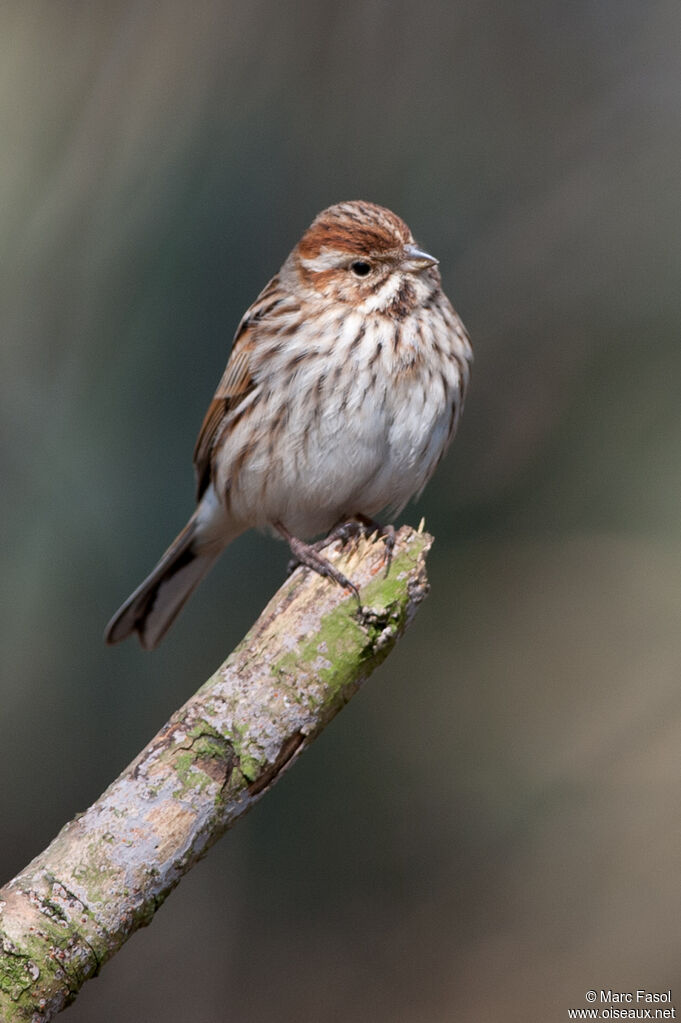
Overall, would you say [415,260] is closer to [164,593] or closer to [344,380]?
[344,380]

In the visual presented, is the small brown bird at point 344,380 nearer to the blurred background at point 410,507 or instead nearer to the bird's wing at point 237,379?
the bird's wing at point 237,379

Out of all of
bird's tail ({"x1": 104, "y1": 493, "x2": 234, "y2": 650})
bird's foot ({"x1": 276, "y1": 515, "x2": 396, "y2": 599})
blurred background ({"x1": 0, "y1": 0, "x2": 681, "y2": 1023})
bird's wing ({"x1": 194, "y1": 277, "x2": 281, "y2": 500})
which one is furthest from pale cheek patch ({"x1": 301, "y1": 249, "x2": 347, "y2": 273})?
blurred background ({"x1": 0, "y1": 0, "x2": 681, "y2": 1023})

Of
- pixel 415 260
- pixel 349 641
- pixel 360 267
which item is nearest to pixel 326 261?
pixel 360 267

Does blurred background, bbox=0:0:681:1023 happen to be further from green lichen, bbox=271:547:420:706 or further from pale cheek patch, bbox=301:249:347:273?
green lichen, bbox=271:547:420:706

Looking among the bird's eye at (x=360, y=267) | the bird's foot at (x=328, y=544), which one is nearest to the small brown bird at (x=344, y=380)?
the bird's eye at (x=360, y=267)

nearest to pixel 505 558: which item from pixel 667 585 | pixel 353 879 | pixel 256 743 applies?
pixel 667 585

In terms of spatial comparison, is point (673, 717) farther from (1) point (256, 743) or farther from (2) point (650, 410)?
(1) point (256, 743)
